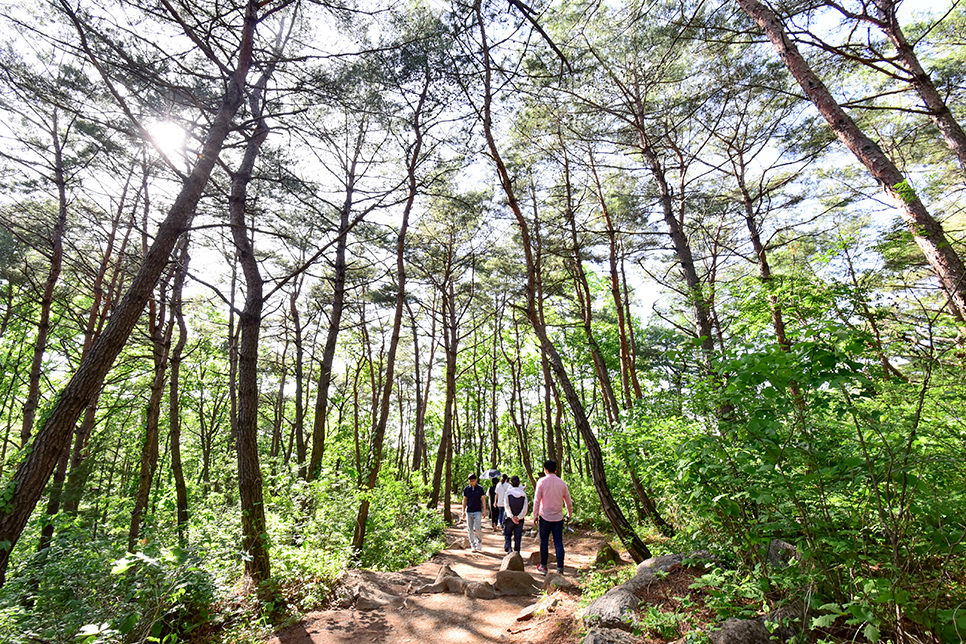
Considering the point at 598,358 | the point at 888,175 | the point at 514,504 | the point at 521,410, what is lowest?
the point at 514,504

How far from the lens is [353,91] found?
6.00m

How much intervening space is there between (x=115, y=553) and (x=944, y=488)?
21.4 ft

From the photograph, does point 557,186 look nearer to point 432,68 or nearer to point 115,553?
point 432,68

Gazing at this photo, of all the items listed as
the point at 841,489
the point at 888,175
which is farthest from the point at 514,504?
the point at 888,175

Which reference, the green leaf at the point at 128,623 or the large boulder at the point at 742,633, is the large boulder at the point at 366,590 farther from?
the large boulder at the point at 742,633

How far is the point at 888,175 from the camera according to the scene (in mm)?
Answer: 4465

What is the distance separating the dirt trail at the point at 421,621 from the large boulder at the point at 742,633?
1.55 m

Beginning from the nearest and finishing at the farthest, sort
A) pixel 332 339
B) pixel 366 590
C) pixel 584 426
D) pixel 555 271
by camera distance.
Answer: pixel 366 590
pixel 584 426
pixel 332 339
pixel 555 271

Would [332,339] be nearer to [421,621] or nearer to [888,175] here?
[421,621]

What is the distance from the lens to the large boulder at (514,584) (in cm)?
589

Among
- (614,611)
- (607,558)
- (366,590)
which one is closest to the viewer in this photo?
(614,611)

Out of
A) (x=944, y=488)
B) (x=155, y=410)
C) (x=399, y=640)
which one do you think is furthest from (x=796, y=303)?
(x=155, y=410)

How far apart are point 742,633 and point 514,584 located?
3744mm

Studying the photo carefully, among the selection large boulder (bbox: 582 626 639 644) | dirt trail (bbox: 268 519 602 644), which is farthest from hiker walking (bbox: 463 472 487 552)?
large boulder (bbox: 582 626 639 644)
